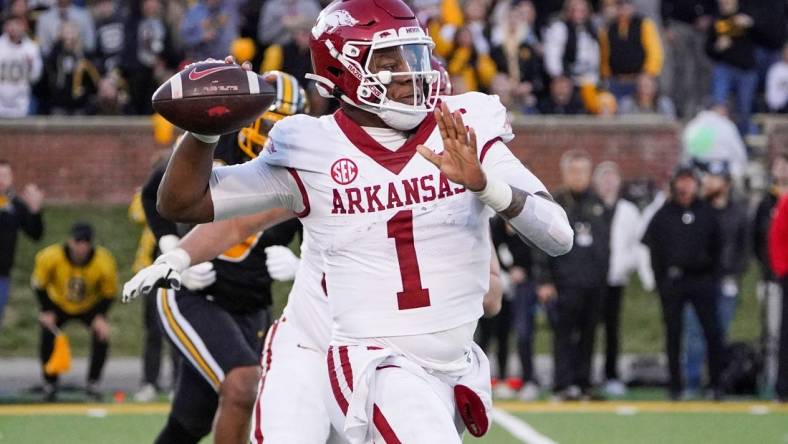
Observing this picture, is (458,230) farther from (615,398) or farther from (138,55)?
(138,55)

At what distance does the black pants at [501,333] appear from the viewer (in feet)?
37.6

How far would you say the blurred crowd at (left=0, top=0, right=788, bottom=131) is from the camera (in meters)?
14.7

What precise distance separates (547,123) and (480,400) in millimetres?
11130

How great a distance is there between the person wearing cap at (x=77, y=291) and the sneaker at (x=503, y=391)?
115 inches

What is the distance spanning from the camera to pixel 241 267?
6.02 m

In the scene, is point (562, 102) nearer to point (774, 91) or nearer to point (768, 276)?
point (774, 91)

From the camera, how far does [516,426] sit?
32.1ft

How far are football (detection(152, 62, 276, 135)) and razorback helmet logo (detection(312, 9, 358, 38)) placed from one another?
353 millimetres

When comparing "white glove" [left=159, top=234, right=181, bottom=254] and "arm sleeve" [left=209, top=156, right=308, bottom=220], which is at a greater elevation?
"arm sleeve" [left=209, top=156, right=308, bottom=220]

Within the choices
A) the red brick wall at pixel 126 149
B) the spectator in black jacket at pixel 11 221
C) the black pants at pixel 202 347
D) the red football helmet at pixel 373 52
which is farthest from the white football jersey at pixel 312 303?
the red brick wall at pixel 126 149

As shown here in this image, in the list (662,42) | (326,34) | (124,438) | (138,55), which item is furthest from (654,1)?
(326,34)

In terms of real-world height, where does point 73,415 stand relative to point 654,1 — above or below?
below

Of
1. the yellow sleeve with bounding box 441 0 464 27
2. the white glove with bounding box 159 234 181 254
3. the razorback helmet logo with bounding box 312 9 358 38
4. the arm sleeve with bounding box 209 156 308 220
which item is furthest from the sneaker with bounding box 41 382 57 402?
the razorback helmet logo with bounding box 312 9 358 38

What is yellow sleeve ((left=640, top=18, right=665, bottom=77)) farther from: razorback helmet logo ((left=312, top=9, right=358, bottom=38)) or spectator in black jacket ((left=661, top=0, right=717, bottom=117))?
razorback helmet logo ((left=312, top=9, right=358, bottom=38))
